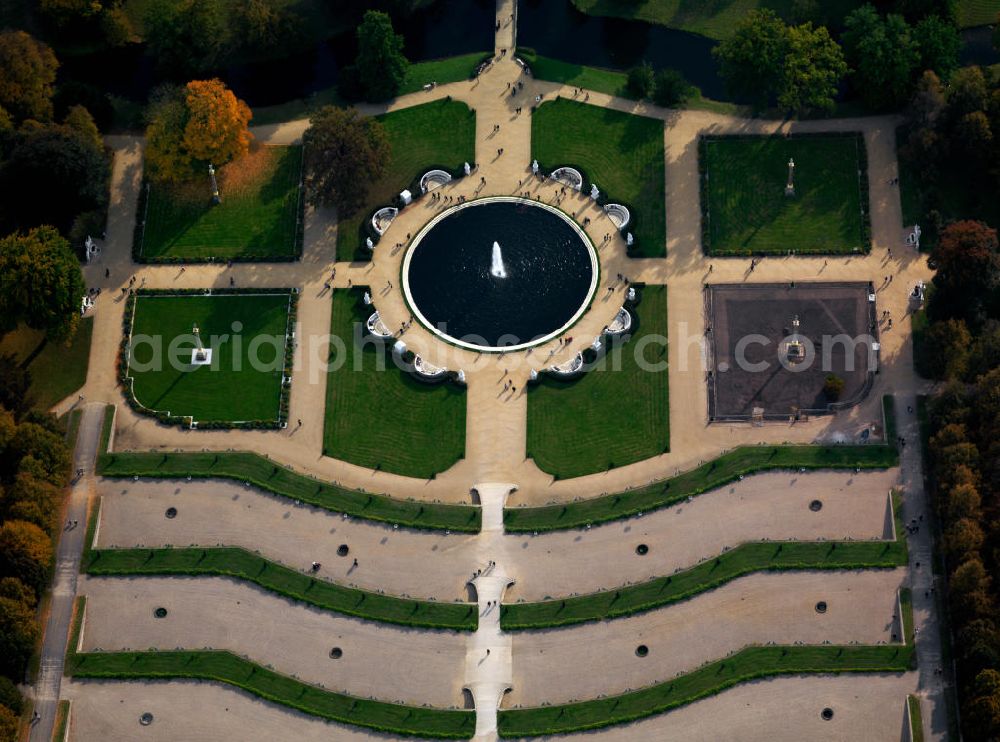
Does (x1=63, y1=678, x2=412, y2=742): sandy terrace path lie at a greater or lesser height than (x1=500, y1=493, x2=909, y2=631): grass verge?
lesser

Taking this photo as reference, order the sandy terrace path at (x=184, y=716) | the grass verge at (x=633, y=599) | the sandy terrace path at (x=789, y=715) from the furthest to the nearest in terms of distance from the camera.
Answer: the grass verge at (x=633, y=599) < the sandy terrace path at (x=184, y=716) < the sandy terrace path at (x=789, y=715)

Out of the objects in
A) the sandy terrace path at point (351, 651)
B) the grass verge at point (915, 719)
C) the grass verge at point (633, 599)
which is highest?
the grass verge at point (633, 599)

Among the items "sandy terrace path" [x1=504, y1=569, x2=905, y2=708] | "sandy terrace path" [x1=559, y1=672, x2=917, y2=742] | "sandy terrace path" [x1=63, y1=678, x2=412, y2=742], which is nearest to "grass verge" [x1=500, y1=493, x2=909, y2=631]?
"sandy terrace path" [x1=504, y1=569, x2=905, y2=708]

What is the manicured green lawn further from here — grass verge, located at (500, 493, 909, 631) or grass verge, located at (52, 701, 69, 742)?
grass verge, located at (52, 701, 69, 742)

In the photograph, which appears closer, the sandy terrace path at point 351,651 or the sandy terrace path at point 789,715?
the sandy terrace path at point 789,715

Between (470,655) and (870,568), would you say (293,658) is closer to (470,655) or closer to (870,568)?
(470,655)

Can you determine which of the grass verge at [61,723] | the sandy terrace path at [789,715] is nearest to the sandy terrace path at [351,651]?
the grass verge at [61,723]

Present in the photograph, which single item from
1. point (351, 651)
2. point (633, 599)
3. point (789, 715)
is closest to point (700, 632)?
point (633, 599)

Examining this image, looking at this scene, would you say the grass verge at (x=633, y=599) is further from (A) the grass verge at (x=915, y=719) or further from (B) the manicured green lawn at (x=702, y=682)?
(A) the grass verge at (x=915, y=719)
